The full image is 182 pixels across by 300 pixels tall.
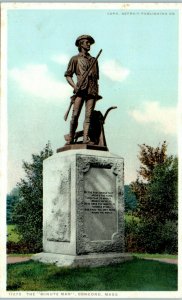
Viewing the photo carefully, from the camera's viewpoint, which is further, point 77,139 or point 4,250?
point 77,139

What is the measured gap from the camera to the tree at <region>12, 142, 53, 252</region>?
44.3 feet

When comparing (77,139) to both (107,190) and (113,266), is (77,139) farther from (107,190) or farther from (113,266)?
(113,266)

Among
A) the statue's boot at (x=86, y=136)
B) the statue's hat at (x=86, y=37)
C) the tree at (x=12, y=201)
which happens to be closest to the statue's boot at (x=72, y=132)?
the statue's boot at (x=86, y=136)

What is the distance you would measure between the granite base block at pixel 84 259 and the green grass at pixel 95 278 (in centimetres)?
14

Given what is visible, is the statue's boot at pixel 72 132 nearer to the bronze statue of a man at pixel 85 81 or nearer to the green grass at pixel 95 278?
the bronze statue of a man at pixel 85 81

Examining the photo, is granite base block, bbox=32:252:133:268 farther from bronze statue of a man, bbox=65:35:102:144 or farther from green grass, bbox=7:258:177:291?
bronze statue of a man, bbox=65:35:102:144

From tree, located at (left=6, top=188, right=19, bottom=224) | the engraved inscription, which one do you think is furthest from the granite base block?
tree, located at (left=6, top=188, right=19, bottom=224)

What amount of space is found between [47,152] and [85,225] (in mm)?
5585

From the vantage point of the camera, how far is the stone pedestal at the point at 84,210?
27.8 ft

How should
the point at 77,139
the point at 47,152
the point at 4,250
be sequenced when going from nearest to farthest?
1. the point at 4,250
2. the point at 77,139
3. the point at 47,152

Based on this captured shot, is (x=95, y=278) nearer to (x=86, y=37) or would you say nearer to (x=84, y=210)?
(x=84, y=210)

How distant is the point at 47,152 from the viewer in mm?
13883

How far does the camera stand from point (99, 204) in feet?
29.1

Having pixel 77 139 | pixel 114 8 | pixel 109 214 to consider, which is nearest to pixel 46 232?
pixel 109 214
